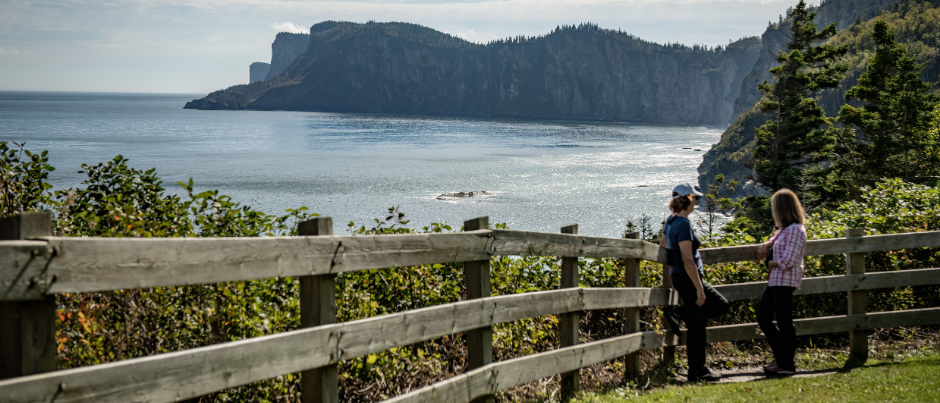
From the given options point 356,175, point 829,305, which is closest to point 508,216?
point 356,175

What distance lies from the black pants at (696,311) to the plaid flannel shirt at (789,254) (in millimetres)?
619

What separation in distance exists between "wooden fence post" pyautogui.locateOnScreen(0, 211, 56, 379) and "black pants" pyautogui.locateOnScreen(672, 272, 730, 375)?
16.9ft

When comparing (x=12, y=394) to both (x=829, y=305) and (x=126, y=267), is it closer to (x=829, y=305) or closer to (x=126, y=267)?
(x=126, y=267)

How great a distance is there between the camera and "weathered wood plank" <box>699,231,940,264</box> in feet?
21.0

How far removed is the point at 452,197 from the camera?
6112cm

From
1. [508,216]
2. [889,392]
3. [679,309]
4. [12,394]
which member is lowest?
[508,216]

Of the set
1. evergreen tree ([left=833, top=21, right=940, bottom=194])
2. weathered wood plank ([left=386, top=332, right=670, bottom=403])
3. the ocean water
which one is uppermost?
evergreen tree ([left=833, top=21, right=940, bottom=194])

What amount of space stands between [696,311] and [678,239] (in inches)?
29.9

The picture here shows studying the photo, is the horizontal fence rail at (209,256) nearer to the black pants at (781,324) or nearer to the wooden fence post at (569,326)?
the wooden fence post at (569,326)

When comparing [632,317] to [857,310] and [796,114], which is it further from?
[796,114]

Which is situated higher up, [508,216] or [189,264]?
[189,264]

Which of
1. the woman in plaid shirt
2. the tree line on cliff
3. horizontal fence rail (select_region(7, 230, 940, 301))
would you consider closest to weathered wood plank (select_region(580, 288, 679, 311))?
horizontal fence rail (select_region(7, 230, 940, 301))

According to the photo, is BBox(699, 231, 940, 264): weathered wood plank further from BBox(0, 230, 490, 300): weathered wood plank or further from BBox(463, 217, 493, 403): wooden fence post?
BBox(0, 230, 490, 300): weathered wood plank

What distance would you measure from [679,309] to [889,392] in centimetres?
183
